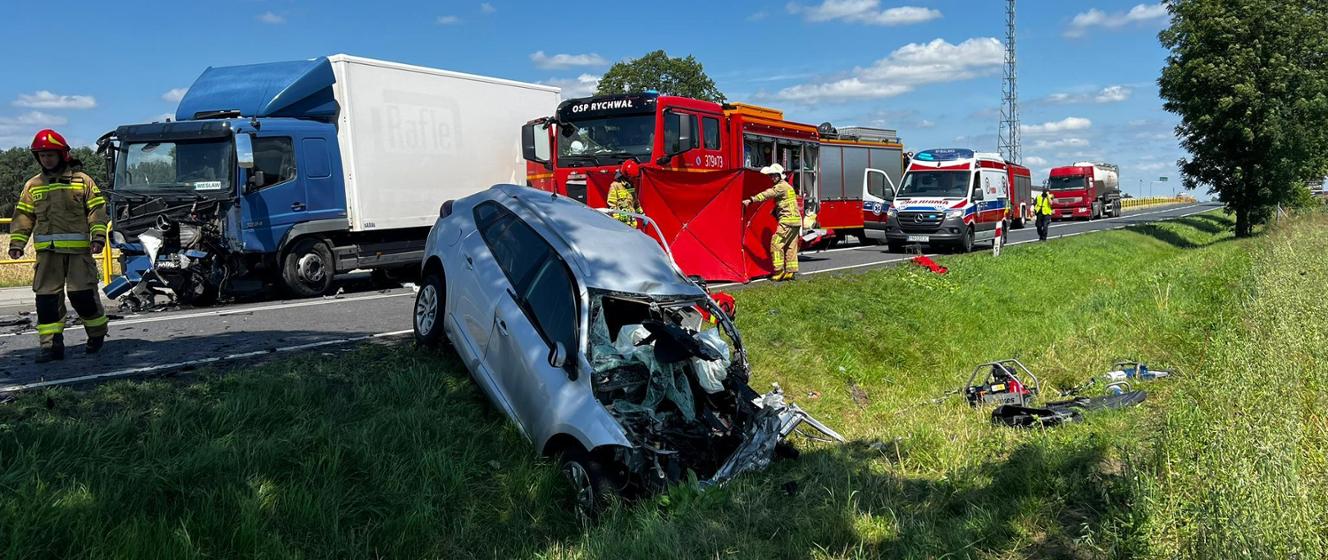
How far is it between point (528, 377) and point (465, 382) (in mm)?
1319

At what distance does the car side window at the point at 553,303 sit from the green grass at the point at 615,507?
0.83 metres

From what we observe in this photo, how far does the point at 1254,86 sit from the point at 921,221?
13109mm

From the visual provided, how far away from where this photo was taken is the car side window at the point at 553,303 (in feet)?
Result: 18.0

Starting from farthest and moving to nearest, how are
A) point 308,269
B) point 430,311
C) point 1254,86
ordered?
point 1254,86
point 308,269
point 430,311

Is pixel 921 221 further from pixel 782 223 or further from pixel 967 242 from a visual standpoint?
pixel 782 223

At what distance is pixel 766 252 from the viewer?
43.5ft

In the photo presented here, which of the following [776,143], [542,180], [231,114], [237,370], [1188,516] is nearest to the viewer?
[1188,516]

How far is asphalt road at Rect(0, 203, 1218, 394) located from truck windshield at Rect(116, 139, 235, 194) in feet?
6.12

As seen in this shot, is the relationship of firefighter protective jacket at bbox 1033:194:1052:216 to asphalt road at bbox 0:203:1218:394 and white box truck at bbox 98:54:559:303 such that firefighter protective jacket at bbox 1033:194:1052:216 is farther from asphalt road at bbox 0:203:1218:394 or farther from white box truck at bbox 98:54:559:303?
asphalt road at bbox 0:203:1218:394

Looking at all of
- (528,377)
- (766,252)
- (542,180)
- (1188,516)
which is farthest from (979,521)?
(542,180)

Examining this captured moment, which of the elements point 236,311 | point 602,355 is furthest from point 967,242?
point 602,355

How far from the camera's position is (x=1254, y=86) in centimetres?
2573

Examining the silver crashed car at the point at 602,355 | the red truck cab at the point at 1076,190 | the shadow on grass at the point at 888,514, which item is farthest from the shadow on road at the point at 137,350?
the red truck cab at the point at 1076,190

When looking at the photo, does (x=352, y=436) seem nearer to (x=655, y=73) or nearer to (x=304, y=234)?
(x=304, y=234)
